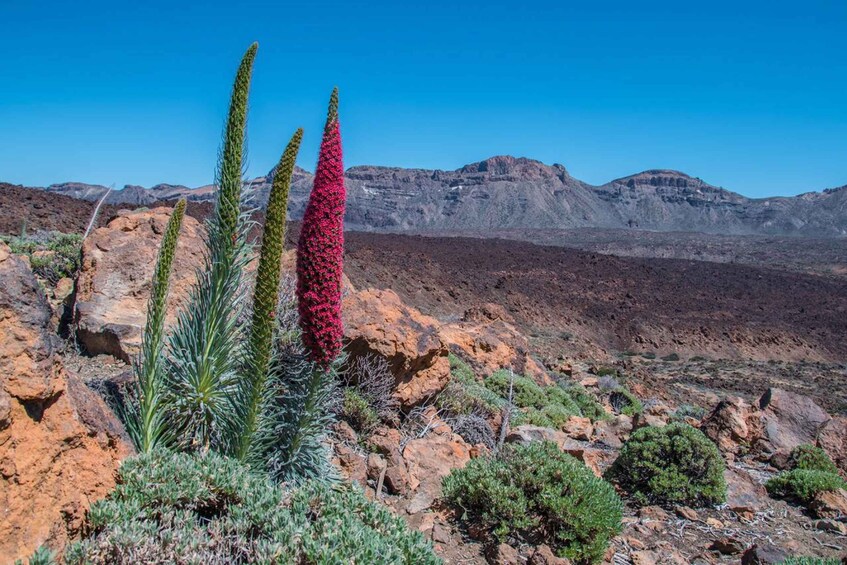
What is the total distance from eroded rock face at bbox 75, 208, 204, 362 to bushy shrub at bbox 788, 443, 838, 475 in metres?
7.06

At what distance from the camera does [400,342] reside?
567 cm

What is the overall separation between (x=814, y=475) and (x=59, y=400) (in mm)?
6510

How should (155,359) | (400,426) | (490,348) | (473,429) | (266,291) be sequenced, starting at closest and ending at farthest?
(155,359), (266,291), (400,426), (473,429), (490,348)

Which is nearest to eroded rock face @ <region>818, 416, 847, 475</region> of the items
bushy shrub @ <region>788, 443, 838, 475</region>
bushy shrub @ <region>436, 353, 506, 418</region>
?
bushy shrub @ <region>788, 443, 838, 475</region>

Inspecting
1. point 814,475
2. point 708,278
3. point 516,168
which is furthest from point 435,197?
point 814,475

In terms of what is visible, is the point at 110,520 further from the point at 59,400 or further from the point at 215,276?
the point at 215,276

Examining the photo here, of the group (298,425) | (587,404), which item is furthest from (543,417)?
(298,425)

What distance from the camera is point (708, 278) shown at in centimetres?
4250

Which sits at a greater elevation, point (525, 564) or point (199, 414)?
point (199, 414)

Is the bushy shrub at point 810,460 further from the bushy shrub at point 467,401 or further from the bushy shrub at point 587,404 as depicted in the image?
the bushy shrub at point 587,404

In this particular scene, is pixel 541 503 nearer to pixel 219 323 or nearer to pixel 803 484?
pixel 219 323

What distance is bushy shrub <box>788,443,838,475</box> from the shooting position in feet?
23.0

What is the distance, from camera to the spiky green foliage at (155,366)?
3.08 metres

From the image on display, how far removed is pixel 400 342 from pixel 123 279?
8.82 ft
